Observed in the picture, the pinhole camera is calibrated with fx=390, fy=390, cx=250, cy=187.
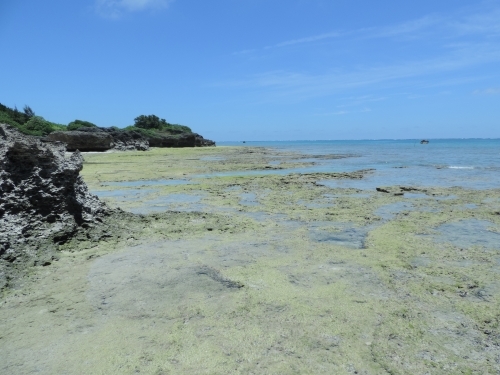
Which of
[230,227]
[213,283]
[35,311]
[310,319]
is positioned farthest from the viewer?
[230,227]

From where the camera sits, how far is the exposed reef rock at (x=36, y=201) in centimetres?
575

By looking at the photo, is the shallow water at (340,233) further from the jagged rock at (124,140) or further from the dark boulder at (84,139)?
the jagged rock at (124,140)

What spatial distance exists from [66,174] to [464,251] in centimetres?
707

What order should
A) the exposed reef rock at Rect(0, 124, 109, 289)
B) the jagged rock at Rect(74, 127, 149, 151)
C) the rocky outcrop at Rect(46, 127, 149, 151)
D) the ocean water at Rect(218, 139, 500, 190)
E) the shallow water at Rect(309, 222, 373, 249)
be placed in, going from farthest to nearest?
the jagged rock at Rect(74, 127, 149, 151)
the rocky outcrop at Rect(46, 127, 149, 151)
the ocean water at Rect(218, 139, 500, 190)
the shallow water at Rect(309, 222, 373, 249)
the exposed reef rock at Rect(0, 124, 109, 289)

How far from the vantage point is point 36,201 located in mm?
6594

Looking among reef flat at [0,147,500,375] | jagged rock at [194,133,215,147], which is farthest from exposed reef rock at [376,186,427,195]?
jagged rock at [194,133,215,147]

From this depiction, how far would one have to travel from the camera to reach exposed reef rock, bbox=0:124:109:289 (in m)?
5.75

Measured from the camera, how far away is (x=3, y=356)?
3.47 metres

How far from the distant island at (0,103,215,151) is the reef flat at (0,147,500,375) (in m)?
30.5

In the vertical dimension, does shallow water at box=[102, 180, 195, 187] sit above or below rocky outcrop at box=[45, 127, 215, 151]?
below

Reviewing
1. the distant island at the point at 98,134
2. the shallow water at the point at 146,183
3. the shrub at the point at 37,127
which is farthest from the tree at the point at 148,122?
the shallow water at the point at 146,183

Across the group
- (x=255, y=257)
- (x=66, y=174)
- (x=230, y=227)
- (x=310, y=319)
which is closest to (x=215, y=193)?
(x=230, y=227)

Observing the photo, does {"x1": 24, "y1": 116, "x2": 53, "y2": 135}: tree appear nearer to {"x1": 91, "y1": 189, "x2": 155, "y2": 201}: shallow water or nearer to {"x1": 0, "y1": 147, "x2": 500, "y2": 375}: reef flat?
{"x1": 91, "y1": 189, "x2": 155, "y2": 201}: shallow water

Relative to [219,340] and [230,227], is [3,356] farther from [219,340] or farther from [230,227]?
[230,227]
